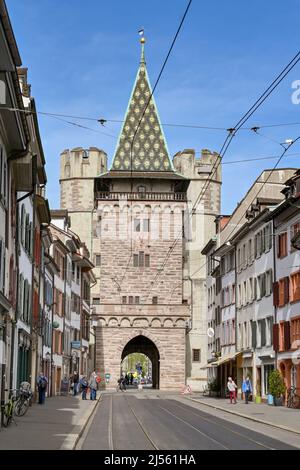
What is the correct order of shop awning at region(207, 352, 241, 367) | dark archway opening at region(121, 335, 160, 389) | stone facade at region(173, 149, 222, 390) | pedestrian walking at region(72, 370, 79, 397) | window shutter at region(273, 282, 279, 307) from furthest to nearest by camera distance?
dark archway opening at region(121, 335, 160, 389) < stone facade at region(173, 149, 222, 390) < pedestrian walking at region(72, 370, 79, 397) < shop awning at region(207, 352, 241, 367) < window shutter at region(273, 282, 279, 307)

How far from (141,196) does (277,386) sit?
159 feet

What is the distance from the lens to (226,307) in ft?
208

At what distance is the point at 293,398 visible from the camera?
43.2 meters

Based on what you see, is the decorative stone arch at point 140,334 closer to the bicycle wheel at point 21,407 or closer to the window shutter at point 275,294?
the window shutter at point 275,294

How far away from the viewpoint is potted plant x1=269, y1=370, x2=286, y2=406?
4456 cm

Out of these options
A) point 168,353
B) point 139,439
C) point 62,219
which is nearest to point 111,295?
point 168,353

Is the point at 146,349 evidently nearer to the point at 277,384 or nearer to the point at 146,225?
the point at 146,225

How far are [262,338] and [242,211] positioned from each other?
43.4 ft

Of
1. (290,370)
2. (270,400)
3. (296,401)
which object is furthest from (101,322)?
(296,401)

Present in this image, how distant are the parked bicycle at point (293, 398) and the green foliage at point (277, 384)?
397 mm

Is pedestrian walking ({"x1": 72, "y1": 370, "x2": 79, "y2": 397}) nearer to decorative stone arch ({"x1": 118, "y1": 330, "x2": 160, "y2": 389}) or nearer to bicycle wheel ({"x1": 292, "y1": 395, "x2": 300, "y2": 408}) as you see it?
bicycle wheel ({"x1": 292, "y1": 395, "x2": 300, "y2": 408})

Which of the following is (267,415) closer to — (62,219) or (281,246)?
(281,246)

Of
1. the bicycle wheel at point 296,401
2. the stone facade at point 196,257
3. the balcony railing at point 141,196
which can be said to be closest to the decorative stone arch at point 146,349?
the stone facade at point 196,257

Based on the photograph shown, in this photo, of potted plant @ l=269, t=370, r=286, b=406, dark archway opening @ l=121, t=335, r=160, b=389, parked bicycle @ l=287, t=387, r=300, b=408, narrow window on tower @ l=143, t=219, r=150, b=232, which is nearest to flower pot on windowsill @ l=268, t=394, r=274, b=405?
potted plant @ l=269, t=370, r=286, b=406
